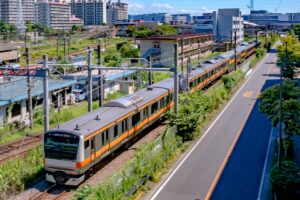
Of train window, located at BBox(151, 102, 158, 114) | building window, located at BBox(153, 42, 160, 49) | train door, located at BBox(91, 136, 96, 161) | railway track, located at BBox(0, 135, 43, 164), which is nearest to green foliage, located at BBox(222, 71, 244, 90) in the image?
train window, located at BBox(151, 102, 158, 114)

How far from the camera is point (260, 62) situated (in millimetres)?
69312

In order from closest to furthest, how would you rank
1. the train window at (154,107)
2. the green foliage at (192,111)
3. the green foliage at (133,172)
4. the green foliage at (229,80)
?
the green foliage at (133,172) < the green foliage at (192,111) < the train window at (154,107) < the green foliage at (229,80)

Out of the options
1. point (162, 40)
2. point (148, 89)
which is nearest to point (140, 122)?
point (148, 89)

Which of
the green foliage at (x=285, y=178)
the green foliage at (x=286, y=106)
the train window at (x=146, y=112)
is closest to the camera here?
the green foliage at (x=285, y=178)

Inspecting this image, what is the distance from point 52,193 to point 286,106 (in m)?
12.1

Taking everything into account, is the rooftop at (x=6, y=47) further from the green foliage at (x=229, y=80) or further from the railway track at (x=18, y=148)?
the railway track at (x=18, y=148)

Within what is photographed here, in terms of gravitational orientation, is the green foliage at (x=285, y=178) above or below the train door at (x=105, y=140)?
below

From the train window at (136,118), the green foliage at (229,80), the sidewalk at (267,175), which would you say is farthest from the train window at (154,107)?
the green foliage at (229,80)

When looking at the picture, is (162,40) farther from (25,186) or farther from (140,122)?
(25,186)

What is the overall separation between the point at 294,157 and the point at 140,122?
852 centimetres

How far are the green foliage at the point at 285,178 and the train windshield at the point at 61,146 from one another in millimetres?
7993

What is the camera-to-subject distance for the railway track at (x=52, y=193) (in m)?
16.4

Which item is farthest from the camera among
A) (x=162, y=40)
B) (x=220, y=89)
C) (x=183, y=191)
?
(x=162, y=40)

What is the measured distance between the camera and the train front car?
16.8 m
